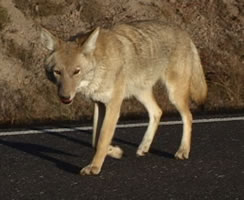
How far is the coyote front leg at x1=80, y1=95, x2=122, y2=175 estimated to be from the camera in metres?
6.20

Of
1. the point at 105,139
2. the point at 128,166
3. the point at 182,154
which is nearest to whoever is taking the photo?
the point at 105,139

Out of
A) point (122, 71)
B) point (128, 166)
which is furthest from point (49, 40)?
point (128, 166)

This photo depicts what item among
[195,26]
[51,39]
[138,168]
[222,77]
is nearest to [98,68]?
[51,39]

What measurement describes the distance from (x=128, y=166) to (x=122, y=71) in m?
0.88

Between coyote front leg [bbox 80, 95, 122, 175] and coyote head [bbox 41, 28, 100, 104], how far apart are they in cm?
32

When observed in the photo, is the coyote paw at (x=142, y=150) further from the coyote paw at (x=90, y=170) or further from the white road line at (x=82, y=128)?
the white road line at (x=82, y=128)

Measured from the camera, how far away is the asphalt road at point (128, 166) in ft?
18.6

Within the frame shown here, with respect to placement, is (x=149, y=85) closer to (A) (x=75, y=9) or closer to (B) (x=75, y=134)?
(B) (x=75, y=134)

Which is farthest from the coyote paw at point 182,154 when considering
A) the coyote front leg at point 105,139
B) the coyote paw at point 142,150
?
the coyote front leg at point 105,139

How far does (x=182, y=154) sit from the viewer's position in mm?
6730

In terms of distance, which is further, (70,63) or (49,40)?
(49,40)

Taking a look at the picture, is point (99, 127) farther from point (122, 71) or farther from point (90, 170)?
point (90, 170)

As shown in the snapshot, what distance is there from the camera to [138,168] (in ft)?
21.0

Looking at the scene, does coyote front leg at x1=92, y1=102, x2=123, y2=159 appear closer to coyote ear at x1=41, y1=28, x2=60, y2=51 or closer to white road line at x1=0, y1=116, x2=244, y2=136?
coyote ear at x1=41, y1=28, x2=60, y2=51
